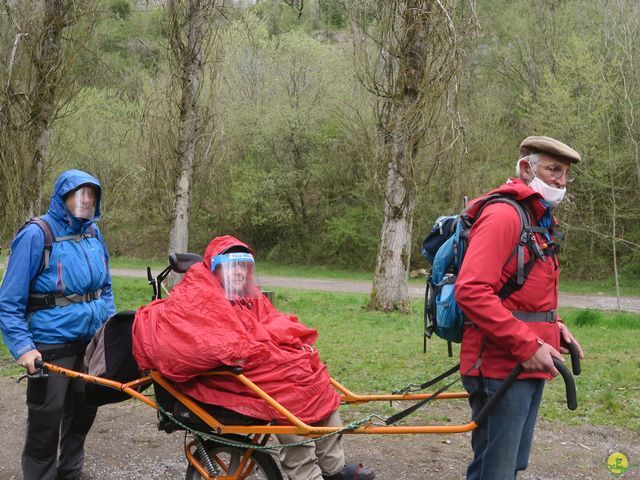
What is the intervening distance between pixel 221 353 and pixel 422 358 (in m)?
5.09

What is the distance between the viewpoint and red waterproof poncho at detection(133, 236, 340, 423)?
330cm

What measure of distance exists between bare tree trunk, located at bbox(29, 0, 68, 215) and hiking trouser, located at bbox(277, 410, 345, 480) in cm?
903

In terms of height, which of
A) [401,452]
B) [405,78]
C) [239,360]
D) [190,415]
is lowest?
[401,452]

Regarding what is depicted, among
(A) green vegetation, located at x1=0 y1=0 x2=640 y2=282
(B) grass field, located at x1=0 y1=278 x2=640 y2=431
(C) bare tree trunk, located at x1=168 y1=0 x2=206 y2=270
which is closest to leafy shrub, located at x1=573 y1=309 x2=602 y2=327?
(B) grass field, located at x1=0 y1=278 x2=640 y2=431

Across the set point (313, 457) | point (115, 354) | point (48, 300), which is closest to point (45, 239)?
point (48, 300)

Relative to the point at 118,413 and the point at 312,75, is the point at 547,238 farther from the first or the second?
the point at 312,75

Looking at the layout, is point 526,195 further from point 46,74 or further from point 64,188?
point 46,74

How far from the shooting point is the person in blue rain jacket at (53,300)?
3982 millimetres

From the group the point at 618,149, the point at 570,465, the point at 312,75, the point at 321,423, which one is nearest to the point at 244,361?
the point at 321,423

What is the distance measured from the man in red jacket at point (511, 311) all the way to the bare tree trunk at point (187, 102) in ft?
31.7

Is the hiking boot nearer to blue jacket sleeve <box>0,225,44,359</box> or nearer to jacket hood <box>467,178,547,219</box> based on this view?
jacket hood <box>467,178,547,219</box>

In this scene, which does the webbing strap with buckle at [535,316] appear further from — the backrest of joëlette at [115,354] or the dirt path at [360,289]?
the dirt path at [360,289]

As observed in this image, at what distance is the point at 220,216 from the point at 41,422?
2458cm

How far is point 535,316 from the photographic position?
3039 millimetres
